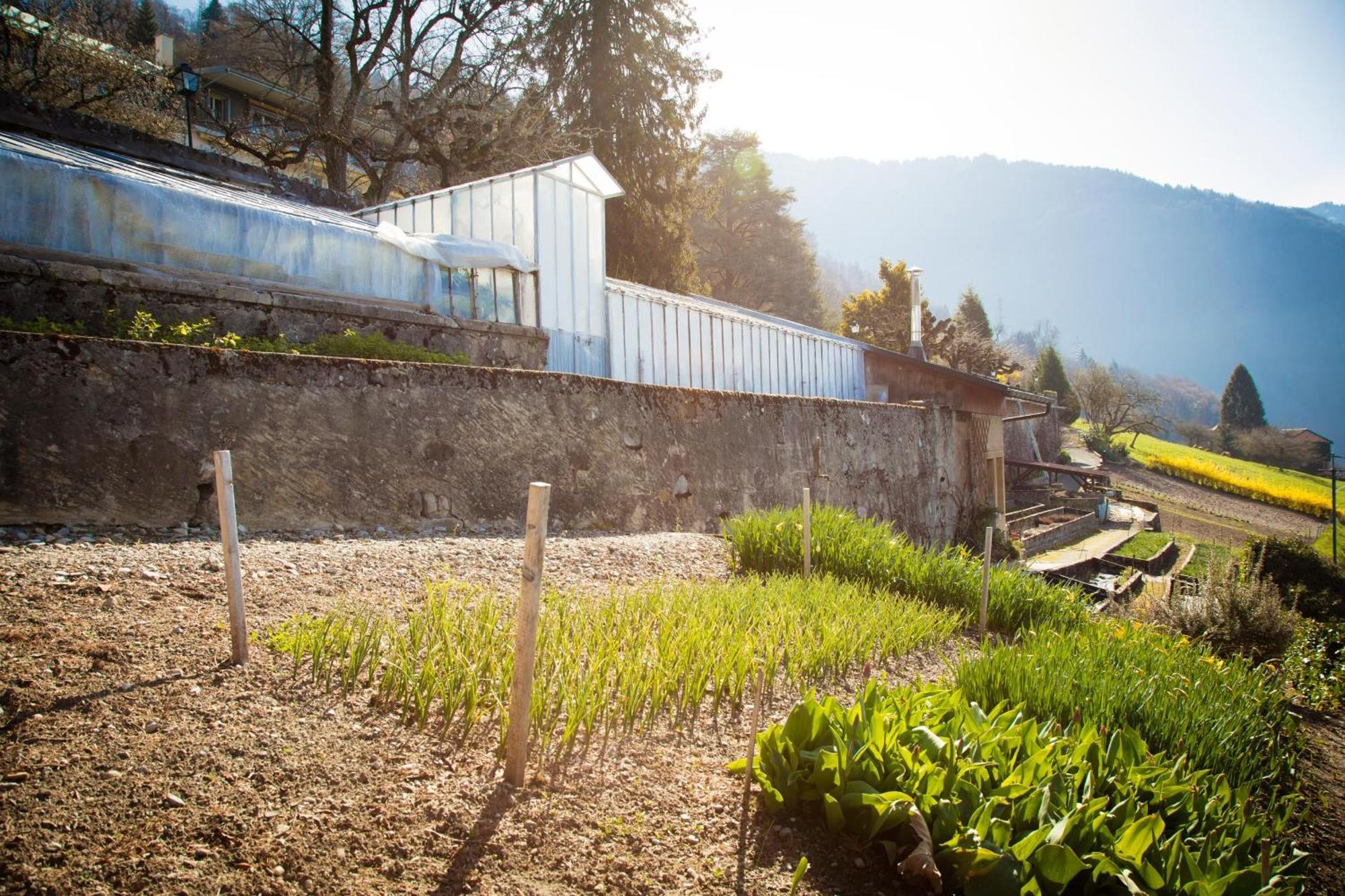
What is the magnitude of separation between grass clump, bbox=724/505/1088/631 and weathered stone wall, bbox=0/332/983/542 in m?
1.35

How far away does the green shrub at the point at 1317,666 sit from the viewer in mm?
6523

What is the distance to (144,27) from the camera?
2311 centimetres


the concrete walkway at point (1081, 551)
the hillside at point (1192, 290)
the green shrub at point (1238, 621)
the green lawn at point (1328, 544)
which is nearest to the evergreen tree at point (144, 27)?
the concrete walkway at point (1081, 551)

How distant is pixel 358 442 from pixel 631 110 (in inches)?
707

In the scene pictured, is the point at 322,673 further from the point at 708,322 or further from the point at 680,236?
the point at 680,236

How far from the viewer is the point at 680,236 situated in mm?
20094

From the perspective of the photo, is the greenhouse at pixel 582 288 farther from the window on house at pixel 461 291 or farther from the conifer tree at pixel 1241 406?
the conifer tree at pixel 1241 406

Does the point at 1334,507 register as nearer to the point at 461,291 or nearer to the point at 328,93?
the point at 461,291

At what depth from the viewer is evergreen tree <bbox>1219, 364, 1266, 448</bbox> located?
5731 centimetres

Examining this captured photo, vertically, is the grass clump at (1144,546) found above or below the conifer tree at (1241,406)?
below

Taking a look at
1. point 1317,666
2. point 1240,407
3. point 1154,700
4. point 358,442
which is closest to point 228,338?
point 358,442

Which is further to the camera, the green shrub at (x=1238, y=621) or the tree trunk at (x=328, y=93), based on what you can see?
the tree trunk at (x=328, y=93)

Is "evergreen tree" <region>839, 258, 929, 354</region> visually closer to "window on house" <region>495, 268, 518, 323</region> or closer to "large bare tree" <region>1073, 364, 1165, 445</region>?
"large bare tree" <region>1073, 364, 1165, 445</region>

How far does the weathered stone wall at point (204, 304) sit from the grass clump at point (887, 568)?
3627mm
